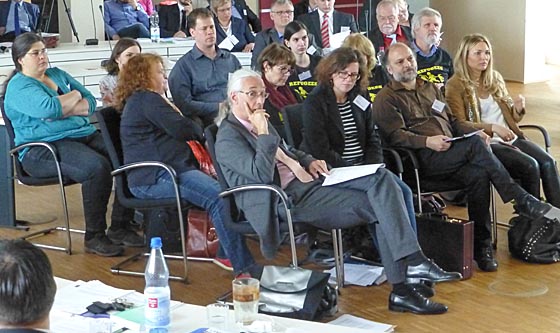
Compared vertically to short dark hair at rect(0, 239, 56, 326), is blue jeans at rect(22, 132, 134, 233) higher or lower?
lower

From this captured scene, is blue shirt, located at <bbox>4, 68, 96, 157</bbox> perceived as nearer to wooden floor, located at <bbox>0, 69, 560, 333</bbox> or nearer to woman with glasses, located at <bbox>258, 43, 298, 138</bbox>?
wooden floor, located at <bbox>0, 69, 560, 333</bbox>

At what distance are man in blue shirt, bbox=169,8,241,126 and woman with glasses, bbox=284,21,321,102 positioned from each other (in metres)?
0.45

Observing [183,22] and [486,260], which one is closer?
[486,260]

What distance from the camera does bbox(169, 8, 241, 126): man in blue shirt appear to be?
19.4 feet

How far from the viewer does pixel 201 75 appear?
6074 millimetres

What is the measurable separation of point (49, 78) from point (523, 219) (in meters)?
2.74

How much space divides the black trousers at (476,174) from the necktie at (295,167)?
93 cm

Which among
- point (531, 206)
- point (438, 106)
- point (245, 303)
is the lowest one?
point (531, 206)

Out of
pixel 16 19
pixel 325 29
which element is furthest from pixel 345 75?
pixel 16 19

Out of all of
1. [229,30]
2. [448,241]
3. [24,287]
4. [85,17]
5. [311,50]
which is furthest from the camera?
[85,17]

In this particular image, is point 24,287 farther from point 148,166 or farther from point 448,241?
point 448,241

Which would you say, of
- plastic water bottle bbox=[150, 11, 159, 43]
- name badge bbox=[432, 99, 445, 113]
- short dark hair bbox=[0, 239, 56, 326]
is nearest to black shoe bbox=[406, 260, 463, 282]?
name badge bbox=[432, 99, 445, 113]

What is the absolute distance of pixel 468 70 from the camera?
558 cm

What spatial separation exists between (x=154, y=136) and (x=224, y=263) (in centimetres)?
75
